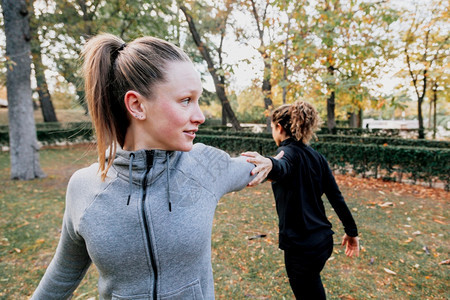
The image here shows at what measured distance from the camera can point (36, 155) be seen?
9656 millimetres

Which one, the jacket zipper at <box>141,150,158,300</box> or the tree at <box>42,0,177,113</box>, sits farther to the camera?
the tree at <box>42,0,177,113</box>

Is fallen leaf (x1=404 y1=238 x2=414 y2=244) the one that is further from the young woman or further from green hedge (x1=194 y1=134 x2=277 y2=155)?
green hedge (x1=194 y1=134 x2=277 y2=155)

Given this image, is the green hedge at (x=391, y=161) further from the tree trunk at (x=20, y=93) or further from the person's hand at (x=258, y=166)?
the tree trunk at (x=20, y=93)

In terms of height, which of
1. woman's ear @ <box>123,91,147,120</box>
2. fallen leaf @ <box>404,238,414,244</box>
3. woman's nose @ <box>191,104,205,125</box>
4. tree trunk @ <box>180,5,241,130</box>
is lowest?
fallen leaf @ <box>404,238,414,244</box>

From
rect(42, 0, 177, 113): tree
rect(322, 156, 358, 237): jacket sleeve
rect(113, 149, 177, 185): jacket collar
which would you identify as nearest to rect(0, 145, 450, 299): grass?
rect(113, 149, 177, 185): jacket collar

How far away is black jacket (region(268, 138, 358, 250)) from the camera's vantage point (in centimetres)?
233

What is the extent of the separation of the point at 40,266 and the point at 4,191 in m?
5.59

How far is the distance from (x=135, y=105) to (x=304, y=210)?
1781 mm

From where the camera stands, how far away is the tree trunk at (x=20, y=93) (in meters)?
8.59

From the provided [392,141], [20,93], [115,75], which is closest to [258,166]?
[115,75]

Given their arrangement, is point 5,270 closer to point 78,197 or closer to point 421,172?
point 78,197

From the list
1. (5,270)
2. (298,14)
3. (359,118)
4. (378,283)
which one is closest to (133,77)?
(378,283)

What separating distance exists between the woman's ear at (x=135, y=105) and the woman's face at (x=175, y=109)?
0.8 inches

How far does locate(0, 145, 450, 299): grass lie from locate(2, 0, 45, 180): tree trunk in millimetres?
1690
